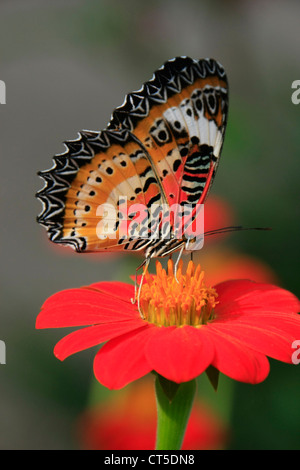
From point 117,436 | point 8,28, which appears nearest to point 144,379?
point 117,436

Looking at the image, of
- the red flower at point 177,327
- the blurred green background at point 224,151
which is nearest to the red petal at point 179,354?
the red flower at point 177,327

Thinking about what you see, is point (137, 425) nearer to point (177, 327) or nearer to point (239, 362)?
point (177, 327)

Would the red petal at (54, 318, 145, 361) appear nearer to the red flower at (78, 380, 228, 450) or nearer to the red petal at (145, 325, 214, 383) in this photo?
the red petal at (145, 325, 214, 383)

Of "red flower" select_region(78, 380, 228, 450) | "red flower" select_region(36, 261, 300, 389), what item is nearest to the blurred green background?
"red flower" select_region(78, 380, 228, 450)

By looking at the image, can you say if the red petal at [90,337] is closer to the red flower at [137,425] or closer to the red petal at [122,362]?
the red petal at [122,362]

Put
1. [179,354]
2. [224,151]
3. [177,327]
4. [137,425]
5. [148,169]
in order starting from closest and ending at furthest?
1. [179,354]
2. [177,327]
3. [148,169]
4. [137,425]
5. [224,151]

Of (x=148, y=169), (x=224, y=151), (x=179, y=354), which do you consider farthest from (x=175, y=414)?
(x=224, y=151)
